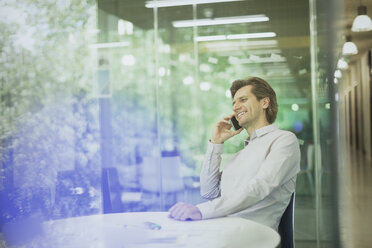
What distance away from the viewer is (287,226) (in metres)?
2.66

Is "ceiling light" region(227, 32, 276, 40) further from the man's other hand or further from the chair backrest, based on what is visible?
the man's other hand

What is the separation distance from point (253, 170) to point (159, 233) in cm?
76

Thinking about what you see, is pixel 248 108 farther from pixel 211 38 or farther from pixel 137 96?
pixel 137 96

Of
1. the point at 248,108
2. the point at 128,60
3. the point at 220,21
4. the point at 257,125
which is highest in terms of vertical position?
the point at 220,21

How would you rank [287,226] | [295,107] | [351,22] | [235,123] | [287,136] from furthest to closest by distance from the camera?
[351,22] < [295,107] < [235,123] < [287,226] < [287,136]

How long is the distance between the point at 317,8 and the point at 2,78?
2.83 m

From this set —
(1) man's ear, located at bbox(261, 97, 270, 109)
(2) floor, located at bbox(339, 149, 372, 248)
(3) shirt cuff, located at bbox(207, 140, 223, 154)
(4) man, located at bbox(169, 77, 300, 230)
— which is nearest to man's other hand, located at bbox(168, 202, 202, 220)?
(4) man, located at bbox(169, 77, 300, 230)

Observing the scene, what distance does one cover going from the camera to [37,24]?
411 cm

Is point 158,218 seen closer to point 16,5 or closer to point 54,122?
point 54,122

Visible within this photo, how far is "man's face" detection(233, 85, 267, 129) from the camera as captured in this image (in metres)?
2.86

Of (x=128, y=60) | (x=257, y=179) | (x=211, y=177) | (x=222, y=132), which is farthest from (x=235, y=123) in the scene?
(x=128, y=60)

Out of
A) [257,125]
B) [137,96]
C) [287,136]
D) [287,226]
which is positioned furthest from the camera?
[137,96]

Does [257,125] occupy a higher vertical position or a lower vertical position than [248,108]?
lower

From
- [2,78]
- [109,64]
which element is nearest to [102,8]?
[109,64]
